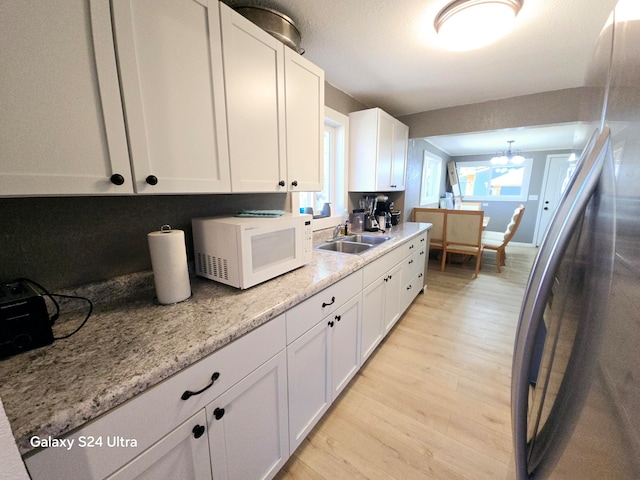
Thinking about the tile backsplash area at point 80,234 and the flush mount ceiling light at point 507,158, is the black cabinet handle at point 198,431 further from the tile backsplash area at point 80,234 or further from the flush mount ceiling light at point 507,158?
the flush mount ceiling light at point 507,158

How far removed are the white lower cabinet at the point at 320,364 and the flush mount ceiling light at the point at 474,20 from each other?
164cm

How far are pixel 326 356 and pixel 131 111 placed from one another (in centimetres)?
133

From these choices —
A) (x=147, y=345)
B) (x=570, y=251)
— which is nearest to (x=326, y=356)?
(x=147, y=345)

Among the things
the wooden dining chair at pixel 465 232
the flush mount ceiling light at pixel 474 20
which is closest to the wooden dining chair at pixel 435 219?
the wooden dining chair at pixel 465 232

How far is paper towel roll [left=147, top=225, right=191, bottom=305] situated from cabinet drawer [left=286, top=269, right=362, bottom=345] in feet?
1.45

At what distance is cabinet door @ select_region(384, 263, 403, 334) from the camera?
79.9 inches

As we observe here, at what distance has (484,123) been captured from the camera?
280 cm

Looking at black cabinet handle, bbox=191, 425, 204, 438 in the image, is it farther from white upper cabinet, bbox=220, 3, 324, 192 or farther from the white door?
the white door

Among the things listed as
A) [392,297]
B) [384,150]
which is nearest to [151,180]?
[392,297]

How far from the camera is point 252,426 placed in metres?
0.93

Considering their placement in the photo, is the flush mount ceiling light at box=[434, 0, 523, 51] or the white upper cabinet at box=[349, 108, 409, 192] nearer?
the flush mount ceiling light at box=[434, 0, 523, 51]

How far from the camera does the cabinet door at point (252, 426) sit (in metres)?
0.82

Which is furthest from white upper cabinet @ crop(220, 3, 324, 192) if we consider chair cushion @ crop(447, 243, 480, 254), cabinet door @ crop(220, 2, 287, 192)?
chair cushion @ crop(447, 243, 480, 254)

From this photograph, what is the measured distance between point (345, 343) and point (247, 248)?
871 mm
